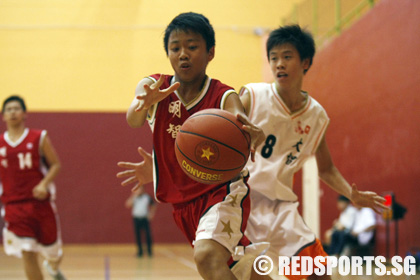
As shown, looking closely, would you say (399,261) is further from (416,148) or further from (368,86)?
(368,86)

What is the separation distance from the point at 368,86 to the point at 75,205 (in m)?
8.57

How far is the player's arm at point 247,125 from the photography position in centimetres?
292

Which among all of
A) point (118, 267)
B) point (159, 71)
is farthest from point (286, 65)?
point (118, 267)

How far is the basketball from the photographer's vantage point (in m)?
2.89

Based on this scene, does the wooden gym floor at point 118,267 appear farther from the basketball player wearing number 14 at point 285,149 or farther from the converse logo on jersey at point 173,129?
the converse logo on jersey at point 173,129

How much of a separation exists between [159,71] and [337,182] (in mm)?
2217

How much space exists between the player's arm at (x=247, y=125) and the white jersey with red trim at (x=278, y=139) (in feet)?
2.24

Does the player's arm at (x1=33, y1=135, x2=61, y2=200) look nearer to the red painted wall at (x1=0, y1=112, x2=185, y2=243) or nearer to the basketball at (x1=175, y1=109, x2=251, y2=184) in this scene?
the basketball at (x1=175, y1=109, x2=251, y2=184)

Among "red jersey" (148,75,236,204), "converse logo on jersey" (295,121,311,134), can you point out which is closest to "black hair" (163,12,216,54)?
"red jersey" (148,75,236,204)

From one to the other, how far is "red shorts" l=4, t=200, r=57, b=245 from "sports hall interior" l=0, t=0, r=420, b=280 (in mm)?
1780

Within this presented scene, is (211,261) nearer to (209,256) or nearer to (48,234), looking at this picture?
(209,256)

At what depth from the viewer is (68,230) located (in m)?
14.5

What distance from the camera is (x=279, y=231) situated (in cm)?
372

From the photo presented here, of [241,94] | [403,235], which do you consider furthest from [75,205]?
[241,94]
